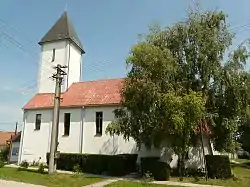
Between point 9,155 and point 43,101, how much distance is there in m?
10.0

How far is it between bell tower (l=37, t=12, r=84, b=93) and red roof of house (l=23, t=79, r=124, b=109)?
46.6 inches

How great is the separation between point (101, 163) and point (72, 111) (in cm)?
865

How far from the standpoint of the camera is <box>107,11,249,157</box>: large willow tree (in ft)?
68.4

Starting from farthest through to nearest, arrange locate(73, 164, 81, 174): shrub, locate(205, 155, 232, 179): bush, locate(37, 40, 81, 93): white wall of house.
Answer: locate(37, 40, 81, 93): white wall of house → locate(73, 164, 81, 174): shrub → locate(205, 155, 232, 179): bush

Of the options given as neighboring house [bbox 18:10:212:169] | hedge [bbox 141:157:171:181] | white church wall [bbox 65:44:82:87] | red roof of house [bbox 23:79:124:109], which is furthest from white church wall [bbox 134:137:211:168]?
Answer: white church wall [bbox 65:44:82:87]

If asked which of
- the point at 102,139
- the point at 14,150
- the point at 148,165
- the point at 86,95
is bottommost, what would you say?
the point at 148,165

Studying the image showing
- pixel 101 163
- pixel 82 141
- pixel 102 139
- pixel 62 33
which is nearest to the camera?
pixel 101 163

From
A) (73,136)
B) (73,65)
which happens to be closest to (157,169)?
(73,136)

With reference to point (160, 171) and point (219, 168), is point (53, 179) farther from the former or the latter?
point (219, 168)

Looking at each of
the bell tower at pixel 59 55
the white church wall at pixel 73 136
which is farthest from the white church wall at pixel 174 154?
the bell tower at pixel 59 55

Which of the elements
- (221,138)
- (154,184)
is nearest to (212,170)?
(221,138)

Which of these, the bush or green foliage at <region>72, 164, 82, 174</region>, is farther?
green foliage at <region>72, 164, 82, 174</region>

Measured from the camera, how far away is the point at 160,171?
71.3 feet

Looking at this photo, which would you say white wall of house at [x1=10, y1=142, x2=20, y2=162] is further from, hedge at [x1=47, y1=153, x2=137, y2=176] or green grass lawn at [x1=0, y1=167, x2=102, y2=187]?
green grass lawn at [x1=0, y1=167, x2=102, y2=187]
